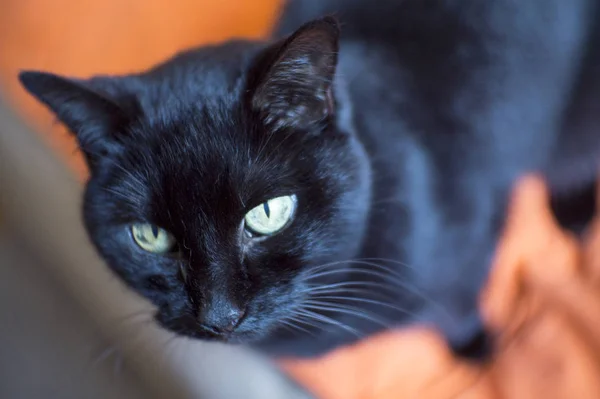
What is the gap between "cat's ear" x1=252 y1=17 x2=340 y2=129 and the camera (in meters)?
0.57

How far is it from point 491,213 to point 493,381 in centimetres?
27

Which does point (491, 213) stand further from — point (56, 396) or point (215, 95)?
point (56, 396)

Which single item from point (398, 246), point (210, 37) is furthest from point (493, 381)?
point (210, 37)

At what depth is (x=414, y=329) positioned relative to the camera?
3.05 feet

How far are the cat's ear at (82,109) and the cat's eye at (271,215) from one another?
0.63 feet

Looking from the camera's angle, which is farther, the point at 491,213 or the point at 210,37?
the point at 210,37

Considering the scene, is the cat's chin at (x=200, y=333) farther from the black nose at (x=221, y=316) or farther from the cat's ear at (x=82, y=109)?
the cat's ear at (x=82, y=109)

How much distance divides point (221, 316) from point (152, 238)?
0.45ft

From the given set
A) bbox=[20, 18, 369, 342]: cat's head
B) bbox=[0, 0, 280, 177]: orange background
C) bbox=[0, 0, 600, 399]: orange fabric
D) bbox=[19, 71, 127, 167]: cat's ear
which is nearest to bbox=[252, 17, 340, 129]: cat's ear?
bbox=[20, 18, 369, 342]: cat's head

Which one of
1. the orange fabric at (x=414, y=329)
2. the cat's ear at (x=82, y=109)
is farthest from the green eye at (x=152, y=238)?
the orange fabric at (x=414, y=329)

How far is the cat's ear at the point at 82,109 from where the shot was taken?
613 mm

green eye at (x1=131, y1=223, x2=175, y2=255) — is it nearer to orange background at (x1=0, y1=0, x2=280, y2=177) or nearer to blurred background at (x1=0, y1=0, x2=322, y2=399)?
blurred background at (x1=0, y1=0, x2=322, y2=399)

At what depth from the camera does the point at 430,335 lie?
0.93 metres

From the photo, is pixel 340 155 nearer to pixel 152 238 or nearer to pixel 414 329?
pixel 152 238
